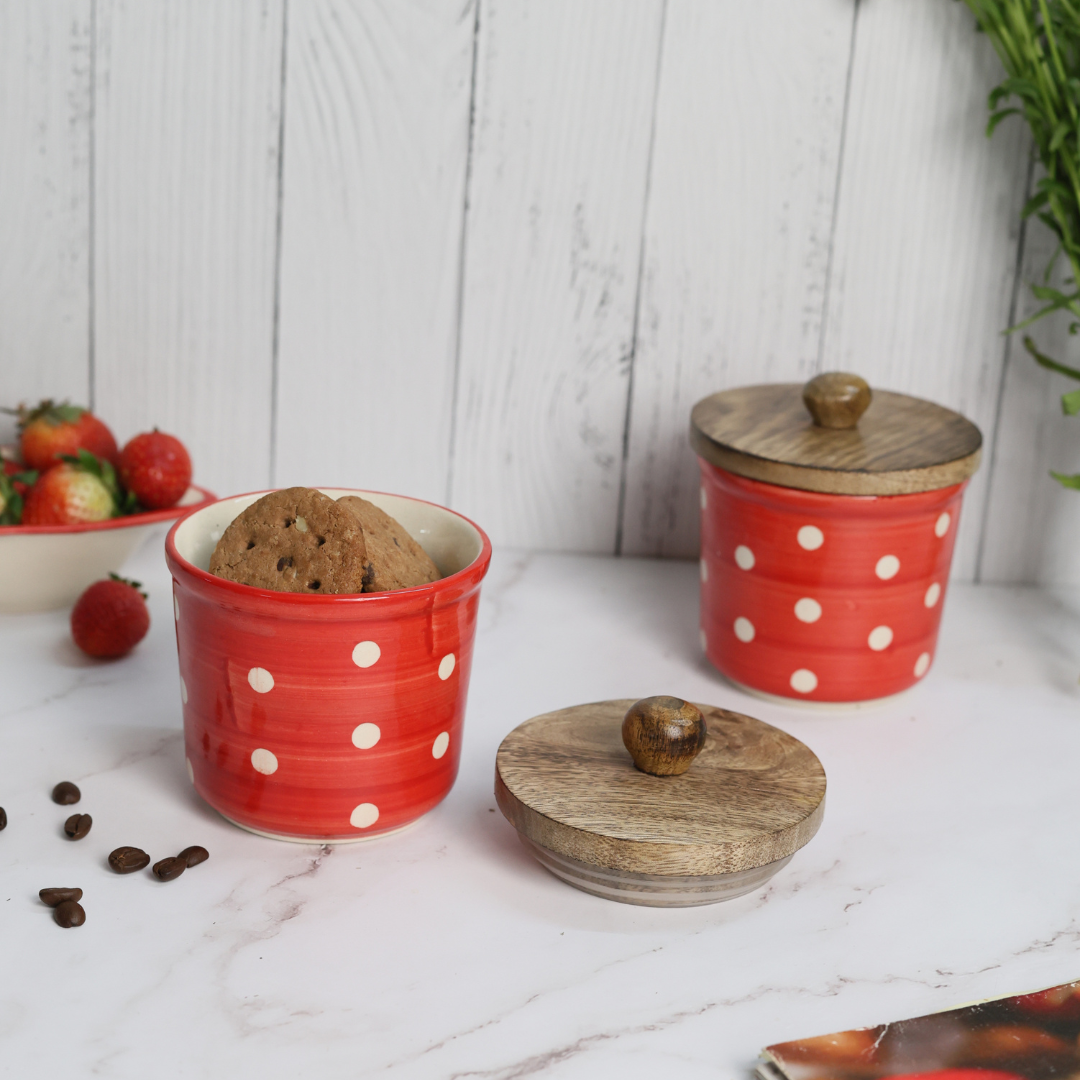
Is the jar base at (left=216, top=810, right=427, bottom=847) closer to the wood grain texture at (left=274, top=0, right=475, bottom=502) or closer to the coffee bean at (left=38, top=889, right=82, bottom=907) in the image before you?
the coffee bean at (left=38, top=889, right=82, bottom=907)

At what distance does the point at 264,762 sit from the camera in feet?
2.16

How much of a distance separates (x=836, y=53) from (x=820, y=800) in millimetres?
692

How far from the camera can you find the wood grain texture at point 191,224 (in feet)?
3.39

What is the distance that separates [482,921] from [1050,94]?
2.49 feet

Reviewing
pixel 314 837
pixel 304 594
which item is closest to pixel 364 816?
pixel 314 837

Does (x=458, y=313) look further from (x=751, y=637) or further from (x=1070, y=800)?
(x=1070, y=800)

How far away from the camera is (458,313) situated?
1.11m

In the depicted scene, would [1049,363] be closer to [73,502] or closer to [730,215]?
[730,215]

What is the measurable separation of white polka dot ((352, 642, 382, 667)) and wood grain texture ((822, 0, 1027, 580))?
2.09ft

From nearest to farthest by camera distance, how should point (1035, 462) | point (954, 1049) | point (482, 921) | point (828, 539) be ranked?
point (954, 1049) < point (482, 921) < point (828, 539) < point (1035, 462)

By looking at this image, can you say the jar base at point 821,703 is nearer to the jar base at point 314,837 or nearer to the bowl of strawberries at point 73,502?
the jar base at point 314,837

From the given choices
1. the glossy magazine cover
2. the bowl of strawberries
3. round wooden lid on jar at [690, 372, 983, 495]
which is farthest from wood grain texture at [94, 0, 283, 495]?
the glossy magazine cover

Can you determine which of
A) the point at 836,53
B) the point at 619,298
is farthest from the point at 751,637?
the point at 836,53

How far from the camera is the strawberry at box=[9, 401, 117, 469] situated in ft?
3.34
